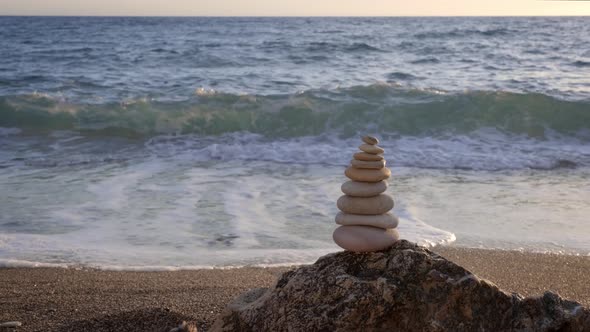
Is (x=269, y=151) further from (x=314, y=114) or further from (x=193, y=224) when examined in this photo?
(x=193, y=224)

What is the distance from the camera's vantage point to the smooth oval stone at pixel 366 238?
2.80 meters

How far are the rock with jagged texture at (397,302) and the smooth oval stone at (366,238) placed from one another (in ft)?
0.10

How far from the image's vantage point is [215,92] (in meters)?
14.5

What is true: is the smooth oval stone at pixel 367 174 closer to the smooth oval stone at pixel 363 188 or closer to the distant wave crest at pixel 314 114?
the smooth oval stone at pixel 363 188

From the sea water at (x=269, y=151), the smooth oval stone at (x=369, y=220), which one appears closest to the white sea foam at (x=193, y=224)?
the sea water at (x=269, y=151)

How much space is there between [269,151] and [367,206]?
7.33 meters

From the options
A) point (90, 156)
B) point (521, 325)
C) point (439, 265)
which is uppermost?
point (439, 265)

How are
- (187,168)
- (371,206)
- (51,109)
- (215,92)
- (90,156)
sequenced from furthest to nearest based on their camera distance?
(215,92), (51,109), (90,156), (187,168), (371,206)

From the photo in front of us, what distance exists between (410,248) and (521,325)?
1.62 feet

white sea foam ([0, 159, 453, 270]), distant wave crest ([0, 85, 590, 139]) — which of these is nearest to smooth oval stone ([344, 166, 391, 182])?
white sea foam ([0, 159, 453, 270])

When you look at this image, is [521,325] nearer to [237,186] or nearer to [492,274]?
[492,274]

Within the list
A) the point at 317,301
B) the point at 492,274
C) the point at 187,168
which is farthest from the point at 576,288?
the point at 187,168

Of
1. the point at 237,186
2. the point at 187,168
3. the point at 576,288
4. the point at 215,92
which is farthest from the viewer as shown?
the point at 215,92

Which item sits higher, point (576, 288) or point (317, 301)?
point (317, 301)
